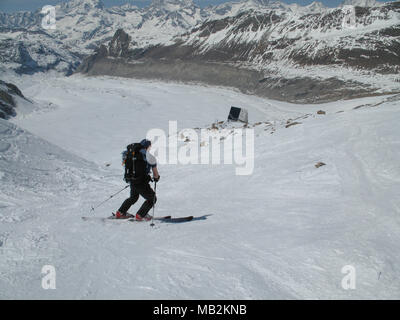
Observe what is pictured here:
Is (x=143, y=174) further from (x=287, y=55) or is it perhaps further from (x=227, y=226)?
(x=287, y=55)

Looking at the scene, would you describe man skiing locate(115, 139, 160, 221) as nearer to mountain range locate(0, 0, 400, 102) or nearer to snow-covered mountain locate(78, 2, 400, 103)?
mountain range locate(0, 0, 400, 102)

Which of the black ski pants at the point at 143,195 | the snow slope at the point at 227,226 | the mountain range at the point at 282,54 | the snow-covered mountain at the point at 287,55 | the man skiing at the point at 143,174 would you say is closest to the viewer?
the snow slope at the point at 227,226

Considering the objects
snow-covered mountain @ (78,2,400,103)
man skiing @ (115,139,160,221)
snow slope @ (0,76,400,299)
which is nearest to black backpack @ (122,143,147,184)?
man skiing @ (115,139,160,221)

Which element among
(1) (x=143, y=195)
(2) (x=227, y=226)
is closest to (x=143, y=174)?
(1) (x=143, y=195)

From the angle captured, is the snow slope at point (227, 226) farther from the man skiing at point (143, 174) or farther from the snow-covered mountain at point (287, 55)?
the snow-covered mountain at point (287, 55)

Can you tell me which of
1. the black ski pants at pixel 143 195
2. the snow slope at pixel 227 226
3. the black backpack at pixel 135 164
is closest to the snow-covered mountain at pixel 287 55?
the snow slope at pixel 227 226

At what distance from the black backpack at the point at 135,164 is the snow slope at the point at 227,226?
119 cm

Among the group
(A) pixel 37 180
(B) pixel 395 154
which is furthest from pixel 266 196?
(A) pixel 37 180

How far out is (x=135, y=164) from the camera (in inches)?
273

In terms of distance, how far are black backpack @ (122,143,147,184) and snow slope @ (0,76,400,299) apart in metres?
1.19

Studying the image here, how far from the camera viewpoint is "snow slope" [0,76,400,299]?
13.4 ft

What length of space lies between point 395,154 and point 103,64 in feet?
663

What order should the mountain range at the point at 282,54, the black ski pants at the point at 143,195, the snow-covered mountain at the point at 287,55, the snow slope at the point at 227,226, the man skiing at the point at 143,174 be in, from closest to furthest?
the snow slope at the point at 227,226 → the man skiing at the point at 143,174 → the black ski pants at the point at 143,195 → the snow-covered mountain at the point at 287,55 → the mountain range at the point at 282,54

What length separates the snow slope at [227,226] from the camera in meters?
4.09
